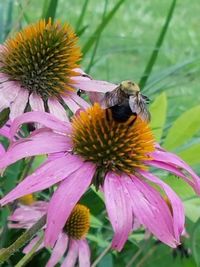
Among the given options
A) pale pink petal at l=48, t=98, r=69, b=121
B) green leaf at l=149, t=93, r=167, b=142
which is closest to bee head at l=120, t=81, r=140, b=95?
pale pink petal at l=48, t=98, r=69, b=121

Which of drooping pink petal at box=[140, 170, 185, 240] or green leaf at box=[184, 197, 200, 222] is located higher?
drooping pink petal at box=[140, 170, 185, 240]

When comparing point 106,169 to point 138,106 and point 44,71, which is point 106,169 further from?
point 44,71

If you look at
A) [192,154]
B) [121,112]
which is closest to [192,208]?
[192,154]

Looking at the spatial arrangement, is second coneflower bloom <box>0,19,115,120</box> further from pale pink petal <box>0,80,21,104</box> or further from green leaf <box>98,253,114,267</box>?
green leaf <box>98,253,114,267</box>

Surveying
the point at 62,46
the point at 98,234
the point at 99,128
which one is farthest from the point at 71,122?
the point at 98,234

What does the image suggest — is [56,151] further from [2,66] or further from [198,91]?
[198,91]

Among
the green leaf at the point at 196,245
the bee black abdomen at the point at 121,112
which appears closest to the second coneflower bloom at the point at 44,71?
the bee black abdomen at the point at 121,112
